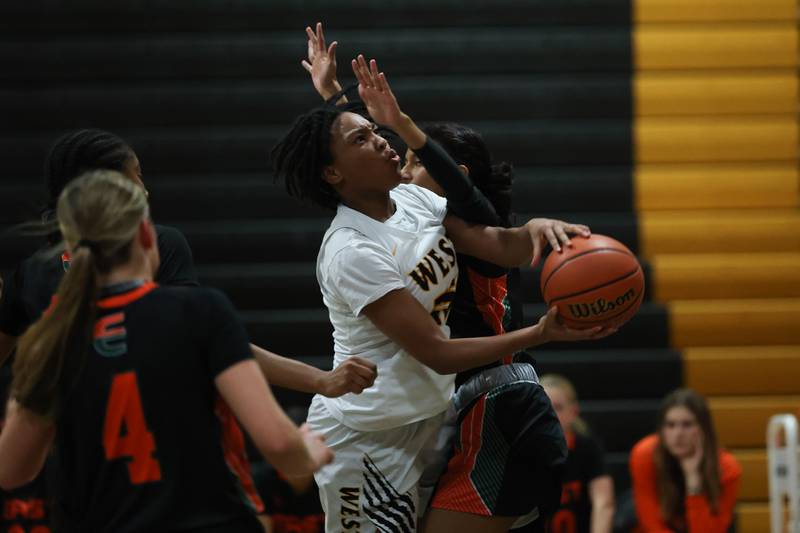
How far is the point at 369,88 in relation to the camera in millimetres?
3109

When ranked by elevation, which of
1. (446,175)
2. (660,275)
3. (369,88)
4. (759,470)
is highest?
(369,88)

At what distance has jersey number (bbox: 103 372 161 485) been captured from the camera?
226 centimetres

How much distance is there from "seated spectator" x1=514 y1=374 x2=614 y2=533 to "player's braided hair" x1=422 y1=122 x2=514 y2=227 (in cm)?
219

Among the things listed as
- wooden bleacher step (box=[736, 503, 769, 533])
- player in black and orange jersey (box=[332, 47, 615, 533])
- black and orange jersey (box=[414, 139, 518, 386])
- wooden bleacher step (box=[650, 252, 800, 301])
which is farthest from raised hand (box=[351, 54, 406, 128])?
wooden bleacher step (box=[736, 503, 769, 533])

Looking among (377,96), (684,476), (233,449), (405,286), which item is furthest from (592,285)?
(684,476)

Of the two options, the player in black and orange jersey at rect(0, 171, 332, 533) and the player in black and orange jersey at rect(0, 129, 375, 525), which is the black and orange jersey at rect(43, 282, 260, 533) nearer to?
the player in black and orange jersey at rect(0, 171, 332, 533)

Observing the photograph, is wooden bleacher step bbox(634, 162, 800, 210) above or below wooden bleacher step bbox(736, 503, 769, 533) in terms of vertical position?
above

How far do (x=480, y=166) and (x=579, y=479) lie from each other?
259 cm

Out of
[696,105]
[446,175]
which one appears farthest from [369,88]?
[696,105]

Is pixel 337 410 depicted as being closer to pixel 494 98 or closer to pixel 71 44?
pixel 494 98

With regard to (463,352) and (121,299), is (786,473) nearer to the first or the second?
(463,352)

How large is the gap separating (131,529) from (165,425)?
0.65ft

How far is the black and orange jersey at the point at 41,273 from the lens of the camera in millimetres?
2725

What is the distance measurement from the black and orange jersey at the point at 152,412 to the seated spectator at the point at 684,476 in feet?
11.6
